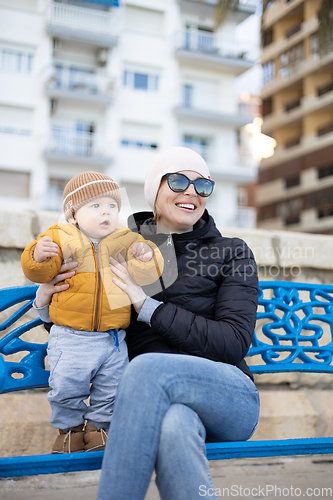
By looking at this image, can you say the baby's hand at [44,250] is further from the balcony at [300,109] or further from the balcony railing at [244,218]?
the balcony at [300,109]

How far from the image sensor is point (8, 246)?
266 cm

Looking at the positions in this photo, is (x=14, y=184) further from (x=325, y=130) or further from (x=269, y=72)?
(x=269, y=72)

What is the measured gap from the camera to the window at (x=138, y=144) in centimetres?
2055

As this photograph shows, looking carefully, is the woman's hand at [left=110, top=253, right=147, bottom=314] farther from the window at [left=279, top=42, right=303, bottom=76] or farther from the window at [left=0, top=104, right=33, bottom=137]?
the window at [left=279, top=42, right=303, bottom=76]

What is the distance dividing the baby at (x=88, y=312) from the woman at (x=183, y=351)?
8 cm

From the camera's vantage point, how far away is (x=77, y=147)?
20.2m

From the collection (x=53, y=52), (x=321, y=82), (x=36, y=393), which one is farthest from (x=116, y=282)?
(x=321, y=82)

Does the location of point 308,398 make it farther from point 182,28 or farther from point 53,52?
point 182,28

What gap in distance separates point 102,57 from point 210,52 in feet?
17.8

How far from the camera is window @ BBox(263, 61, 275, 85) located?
107 ft

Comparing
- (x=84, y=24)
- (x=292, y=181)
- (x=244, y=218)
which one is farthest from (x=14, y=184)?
(x=292, y=181)

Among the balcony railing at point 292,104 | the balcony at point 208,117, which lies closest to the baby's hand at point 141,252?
the balcony at point 208,117

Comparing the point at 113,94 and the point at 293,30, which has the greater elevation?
the point at 293,30

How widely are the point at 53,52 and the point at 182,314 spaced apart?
Answer: 838 inches
